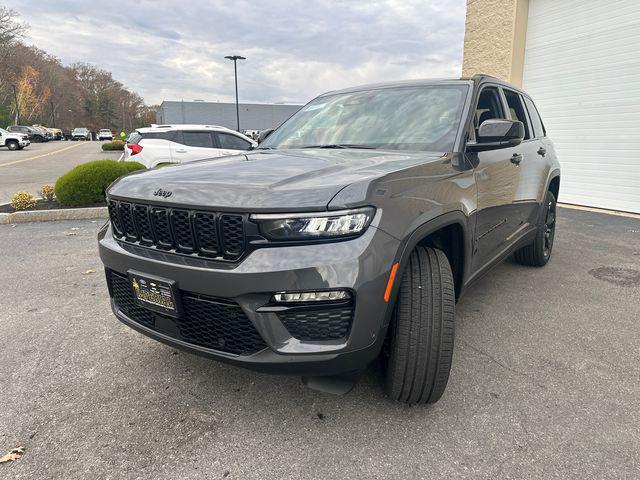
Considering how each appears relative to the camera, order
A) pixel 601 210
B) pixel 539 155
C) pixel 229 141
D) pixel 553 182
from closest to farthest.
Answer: pixel 539 155
pixel 553 182
pixel 601 210
pixel 229 141

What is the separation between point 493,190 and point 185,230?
206 cm

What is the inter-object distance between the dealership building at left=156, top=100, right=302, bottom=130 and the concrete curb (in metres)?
47.5

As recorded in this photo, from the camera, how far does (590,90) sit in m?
9.20

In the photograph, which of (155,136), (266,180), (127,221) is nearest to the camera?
(266,180)

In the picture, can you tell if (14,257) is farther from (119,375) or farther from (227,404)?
(227,404)

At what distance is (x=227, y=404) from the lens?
7.64 ft

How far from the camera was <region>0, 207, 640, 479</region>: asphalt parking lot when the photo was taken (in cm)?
191

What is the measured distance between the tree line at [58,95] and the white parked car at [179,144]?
47288 mm

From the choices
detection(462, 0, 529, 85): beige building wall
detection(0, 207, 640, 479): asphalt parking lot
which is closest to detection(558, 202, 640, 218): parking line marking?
detection(462, 0, 529, 85): beige building wall

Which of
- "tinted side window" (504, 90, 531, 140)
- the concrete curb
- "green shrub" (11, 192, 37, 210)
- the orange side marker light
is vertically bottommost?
the concrete curb

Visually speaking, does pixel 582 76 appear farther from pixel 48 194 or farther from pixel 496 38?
pixel 48 194

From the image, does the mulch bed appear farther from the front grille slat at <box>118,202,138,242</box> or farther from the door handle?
the door handle

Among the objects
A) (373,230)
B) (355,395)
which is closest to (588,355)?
(355,395)

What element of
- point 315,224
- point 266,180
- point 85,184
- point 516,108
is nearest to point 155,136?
point 85,184
